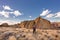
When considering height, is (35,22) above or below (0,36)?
above

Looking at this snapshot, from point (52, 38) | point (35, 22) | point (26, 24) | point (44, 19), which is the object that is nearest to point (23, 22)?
point (26, 24)

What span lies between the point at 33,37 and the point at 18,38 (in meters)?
2.13

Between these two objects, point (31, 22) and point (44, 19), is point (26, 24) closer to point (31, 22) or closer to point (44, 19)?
point (31, 22)

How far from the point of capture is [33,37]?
14461 mm

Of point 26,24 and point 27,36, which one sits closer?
point 27,36

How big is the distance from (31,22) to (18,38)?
2057 cm

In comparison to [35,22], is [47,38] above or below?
below

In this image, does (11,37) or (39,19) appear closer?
(11,37)

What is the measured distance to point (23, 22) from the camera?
3688 cm

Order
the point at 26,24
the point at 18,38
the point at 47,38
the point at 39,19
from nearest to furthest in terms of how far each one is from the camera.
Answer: the point at 18,38, the point at 47,38, the point at 39,19, the point at 26,24

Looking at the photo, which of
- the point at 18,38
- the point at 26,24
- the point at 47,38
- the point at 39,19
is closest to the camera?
the point at 18,38

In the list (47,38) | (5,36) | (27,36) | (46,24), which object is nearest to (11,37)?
(5,36)

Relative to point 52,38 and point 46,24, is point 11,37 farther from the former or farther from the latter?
point 46,24

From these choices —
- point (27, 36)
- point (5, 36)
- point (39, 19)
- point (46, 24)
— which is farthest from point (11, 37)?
point (46, 24)
